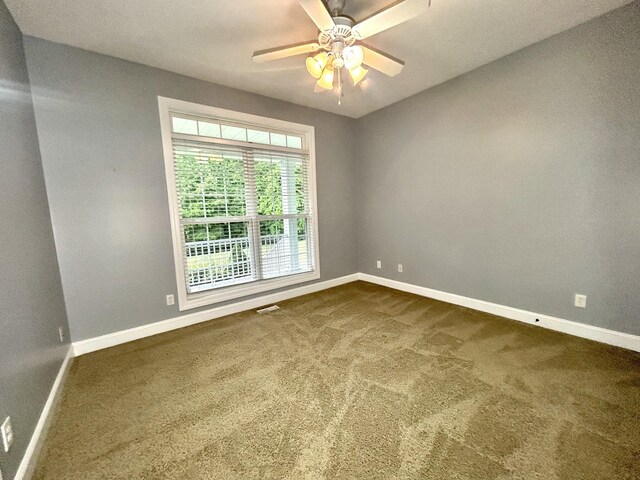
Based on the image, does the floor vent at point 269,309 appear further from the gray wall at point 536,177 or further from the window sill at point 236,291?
the gray wall at point 536,177

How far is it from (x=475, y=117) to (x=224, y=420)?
11.2 feet

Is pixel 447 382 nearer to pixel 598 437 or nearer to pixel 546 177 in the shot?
pixel 598 437

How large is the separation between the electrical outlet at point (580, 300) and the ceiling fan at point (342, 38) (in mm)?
2450

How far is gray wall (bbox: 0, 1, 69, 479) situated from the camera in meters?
1.21

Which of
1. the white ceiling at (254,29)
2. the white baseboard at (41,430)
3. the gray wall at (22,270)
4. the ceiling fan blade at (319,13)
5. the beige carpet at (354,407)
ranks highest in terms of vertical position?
the white ceiling at (254,29)

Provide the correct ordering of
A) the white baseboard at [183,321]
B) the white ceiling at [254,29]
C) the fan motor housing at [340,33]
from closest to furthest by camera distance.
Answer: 1. the fan motor housing at [340,33]
2. the white ceiling at [254,29]
3. the white baseboard at [183,321]

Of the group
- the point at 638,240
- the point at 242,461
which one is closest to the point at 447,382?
the point at 242,461

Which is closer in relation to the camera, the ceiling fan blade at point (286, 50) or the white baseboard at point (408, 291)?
the ceiling fan blade at point (286, 50)

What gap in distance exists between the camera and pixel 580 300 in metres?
2.18

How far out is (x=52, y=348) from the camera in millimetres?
1739

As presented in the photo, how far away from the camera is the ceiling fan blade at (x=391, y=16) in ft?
4.30

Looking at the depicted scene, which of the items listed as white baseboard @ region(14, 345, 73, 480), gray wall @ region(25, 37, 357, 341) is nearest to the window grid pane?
gray wall @ region(25, 37, 357, 341)

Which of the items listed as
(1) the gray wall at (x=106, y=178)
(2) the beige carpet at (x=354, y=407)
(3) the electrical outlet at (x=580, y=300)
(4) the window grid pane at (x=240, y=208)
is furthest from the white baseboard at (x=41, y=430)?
(3) the electrical outlet at (x=580, y=300)

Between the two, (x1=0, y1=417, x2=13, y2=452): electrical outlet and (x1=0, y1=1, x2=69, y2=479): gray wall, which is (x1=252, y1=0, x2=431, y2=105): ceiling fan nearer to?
(x1=0, y1=1, x2=69, y2=479): gray wall
